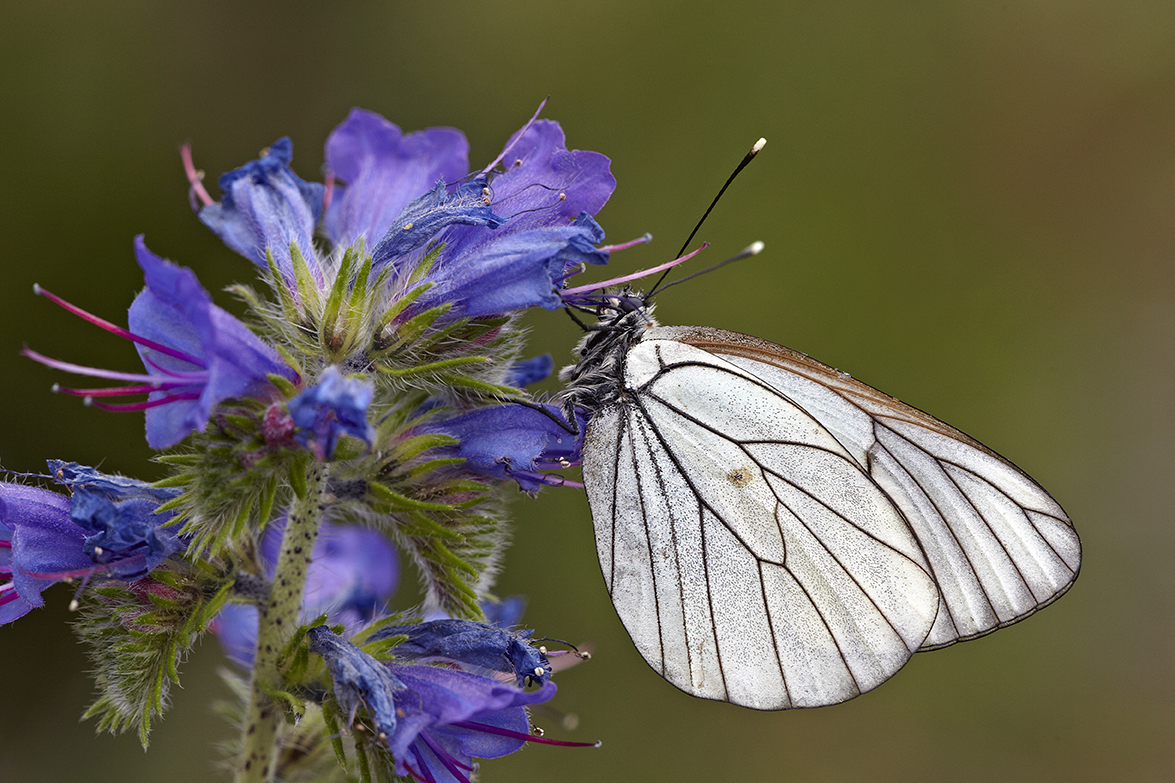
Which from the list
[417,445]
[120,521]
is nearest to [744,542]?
[417,445]

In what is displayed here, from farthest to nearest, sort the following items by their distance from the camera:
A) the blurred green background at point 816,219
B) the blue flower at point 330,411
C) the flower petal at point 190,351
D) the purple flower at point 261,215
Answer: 1. the blurred green background at point 816,219
2. the purple flower at point 261,215
3. the blue flower at point 330,411
4. the flower petal at point 190,351

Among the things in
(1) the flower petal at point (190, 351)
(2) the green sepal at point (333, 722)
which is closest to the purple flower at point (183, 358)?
(1) the flower petal at point (190, 351)

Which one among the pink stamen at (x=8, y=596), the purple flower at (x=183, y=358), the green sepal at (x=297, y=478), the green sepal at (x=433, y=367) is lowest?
the pink stamen at (x=8, y=596)

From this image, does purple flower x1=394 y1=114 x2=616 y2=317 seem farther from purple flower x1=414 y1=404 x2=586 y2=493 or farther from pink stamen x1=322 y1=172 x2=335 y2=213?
pink stamen x1=322 y1=172 x2=335 y2=213

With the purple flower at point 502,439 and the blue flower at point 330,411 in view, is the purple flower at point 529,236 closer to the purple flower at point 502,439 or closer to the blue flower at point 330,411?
the purple flower at point 502,439

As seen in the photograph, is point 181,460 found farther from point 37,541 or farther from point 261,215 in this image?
point 261,215

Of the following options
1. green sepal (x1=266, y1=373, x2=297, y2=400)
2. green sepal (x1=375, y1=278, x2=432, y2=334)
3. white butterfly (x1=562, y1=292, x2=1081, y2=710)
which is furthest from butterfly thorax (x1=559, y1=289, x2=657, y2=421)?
green sepal (x1=266, y1=373, x2=297, y2=400)
